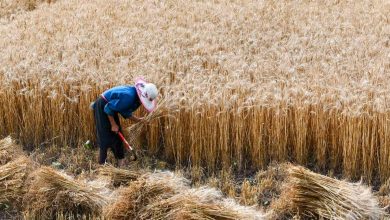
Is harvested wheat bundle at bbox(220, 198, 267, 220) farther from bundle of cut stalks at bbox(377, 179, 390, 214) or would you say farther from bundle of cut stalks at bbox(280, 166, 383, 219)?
bundle of cut stalks at bbox(377, 179, 390, 214)

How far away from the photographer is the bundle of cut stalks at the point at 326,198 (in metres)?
4.55

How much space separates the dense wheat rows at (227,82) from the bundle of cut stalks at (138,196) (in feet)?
3.26

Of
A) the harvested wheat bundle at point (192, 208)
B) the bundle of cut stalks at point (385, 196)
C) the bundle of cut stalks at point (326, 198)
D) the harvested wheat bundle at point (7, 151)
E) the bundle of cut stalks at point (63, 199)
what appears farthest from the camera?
the harvested wheat bundle at point (7, 151)

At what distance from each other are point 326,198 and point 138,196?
133cm

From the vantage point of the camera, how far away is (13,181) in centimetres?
516

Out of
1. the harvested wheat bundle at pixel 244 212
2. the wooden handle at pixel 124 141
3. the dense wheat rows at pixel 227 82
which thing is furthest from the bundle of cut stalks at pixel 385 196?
the wooden handle at pixel 124 141

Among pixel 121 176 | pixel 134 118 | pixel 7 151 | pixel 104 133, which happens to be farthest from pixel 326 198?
pixel 7 151

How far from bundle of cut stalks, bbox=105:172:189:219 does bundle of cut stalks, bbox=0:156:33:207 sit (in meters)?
0.88

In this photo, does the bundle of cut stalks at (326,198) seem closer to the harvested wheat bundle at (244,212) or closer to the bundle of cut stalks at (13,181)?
the harvested wheat bundle at (244,212)

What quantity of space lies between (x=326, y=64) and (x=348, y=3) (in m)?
3.47

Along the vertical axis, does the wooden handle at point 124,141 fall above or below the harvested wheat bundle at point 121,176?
above

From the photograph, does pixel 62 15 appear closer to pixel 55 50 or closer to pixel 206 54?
pixel 55 50

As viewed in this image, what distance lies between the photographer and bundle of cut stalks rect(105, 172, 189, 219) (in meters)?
4.60

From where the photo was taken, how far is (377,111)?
17.6 ft
